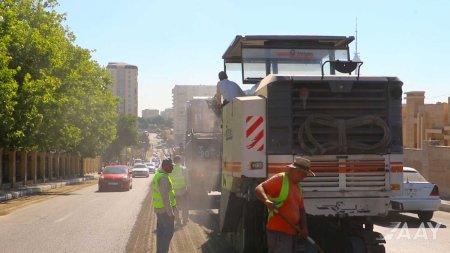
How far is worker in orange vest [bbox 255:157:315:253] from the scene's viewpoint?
251 inches

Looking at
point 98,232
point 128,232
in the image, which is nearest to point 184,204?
point 128,232

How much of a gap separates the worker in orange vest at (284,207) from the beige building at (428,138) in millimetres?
20159

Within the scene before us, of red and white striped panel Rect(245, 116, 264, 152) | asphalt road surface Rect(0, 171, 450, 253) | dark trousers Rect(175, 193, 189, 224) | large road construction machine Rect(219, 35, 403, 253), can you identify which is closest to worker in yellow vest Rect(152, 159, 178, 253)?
large road construction machine Rect(219, 35, 403, 253)

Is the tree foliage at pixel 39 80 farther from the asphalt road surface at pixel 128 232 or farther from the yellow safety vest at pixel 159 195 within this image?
the yellow safety vest at pixel 159 195

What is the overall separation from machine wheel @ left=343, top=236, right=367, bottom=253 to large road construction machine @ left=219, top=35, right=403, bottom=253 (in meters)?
0.01

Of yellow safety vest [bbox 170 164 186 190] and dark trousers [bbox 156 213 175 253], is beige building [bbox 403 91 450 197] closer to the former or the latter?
yellow safety vest [bbox 170 164 186 190]

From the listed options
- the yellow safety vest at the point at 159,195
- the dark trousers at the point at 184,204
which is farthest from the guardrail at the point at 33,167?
the yellow safety vest at the point at 159,195

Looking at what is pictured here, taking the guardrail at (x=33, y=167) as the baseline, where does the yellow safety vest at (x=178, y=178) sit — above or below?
above

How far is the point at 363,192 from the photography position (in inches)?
315

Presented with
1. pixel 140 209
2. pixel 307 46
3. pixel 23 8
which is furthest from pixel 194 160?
pixel 23 8

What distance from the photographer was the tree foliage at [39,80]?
2519 cm

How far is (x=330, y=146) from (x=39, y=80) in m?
24.6

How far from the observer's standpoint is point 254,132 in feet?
26.1

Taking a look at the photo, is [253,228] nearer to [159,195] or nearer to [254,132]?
[254,132]
